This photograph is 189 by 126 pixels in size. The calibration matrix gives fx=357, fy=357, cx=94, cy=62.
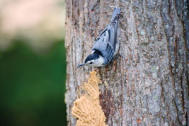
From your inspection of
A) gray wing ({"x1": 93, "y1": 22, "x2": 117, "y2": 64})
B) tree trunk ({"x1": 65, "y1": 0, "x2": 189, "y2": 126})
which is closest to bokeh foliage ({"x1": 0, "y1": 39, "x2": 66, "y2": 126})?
gray wing ({"x1": 93, "y1": 22, "x2": 117, "y2": 64})

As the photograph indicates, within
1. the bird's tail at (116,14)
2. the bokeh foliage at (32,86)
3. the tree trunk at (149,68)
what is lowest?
the bokeh foliage at (32,86)

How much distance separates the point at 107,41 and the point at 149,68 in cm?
48

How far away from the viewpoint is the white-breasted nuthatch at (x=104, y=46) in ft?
8.68

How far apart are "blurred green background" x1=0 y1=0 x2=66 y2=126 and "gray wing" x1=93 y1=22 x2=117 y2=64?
179 cm

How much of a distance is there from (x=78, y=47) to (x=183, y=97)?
882 mm

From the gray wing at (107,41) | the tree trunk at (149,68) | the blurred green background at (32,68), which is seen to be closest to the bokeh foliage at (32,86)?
the blurred green background at (32,68)

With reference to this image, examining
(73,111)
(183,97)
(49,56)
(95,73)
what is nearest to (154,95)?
(183,97)

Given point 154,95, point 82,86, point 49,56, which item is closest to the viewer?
point 154,95

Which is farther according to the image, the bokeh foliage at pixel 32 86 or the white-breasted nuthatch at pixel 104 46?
the bokeh foliage at pixel 32 86

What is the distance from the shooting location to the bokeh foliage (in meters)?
4.63

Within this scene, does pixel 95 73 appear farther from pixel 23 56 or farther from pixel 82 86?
pixel 23 56

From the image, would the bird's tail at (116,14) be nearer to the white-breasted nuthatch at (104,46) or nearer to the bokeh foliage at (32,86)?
the white-breasted nuthatch at (104,46)

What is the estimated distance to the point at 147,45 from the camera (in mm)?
2611

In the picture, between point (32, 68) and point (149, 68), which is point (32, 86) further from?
point (149, 68)
